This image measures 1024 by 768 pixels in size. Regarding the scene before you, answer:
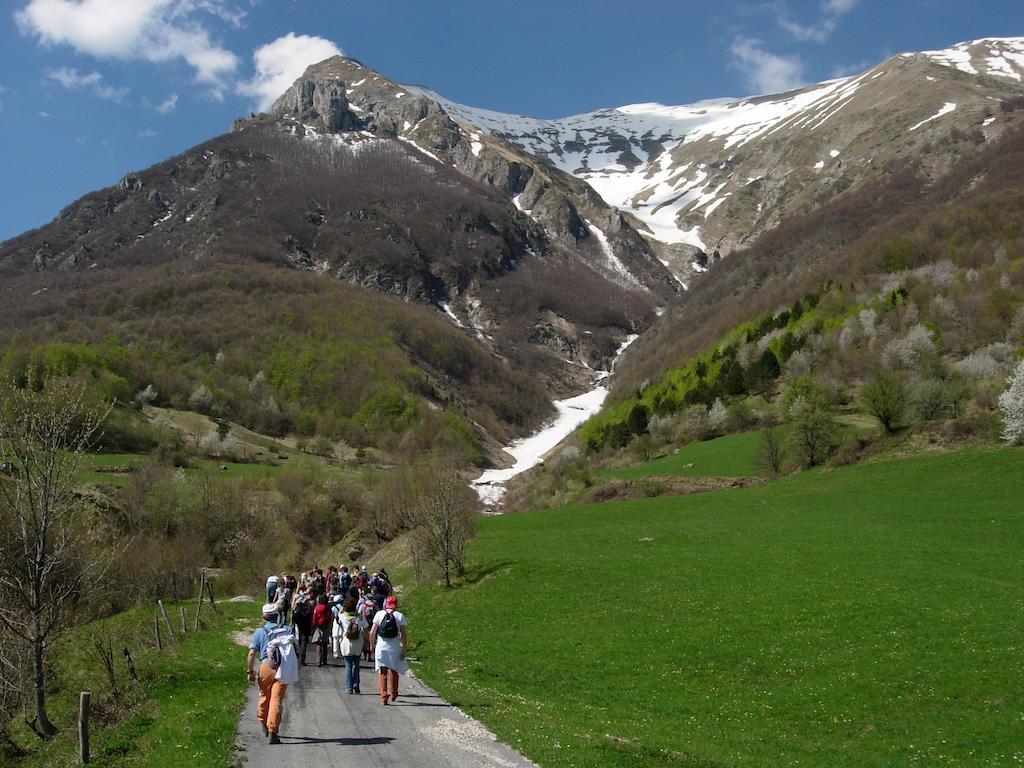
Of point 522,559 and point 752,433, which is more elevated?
point 752,433

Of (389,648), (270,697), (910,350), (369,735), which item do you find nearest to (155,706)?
(270,697)

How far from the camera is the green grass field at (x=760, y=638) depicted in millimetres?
12781

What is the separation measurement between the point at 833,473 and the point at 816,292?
56.7m

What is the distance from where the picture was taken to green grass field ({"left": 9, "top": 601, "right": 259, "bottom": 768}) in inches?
440

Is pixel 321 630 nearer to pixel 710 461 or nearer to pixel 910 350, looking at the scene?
pixel 710 461

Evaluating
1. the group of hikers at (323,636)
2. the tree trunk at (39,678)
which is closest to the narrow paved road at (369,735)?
the group of hikers at (323,636)

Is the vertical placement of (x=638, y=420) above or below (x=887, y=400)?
above

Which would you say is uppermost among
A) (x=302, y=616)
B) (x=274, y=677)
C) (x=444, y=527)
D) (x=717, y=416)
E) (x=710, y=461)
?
(x=717, y=416)

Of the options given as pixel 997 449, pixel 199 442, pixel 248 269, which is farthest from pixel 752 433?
pixel 248 269

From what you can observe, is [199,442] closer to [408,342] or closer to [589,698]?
[408,342]

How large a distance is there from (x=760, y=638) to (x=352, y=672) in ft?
36.2

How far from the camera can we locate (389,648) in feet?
46.5

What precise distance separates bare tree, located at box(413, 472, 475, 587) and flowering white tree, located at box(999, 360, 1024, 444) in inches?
1292

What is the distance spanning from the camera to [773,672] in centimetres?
1656
